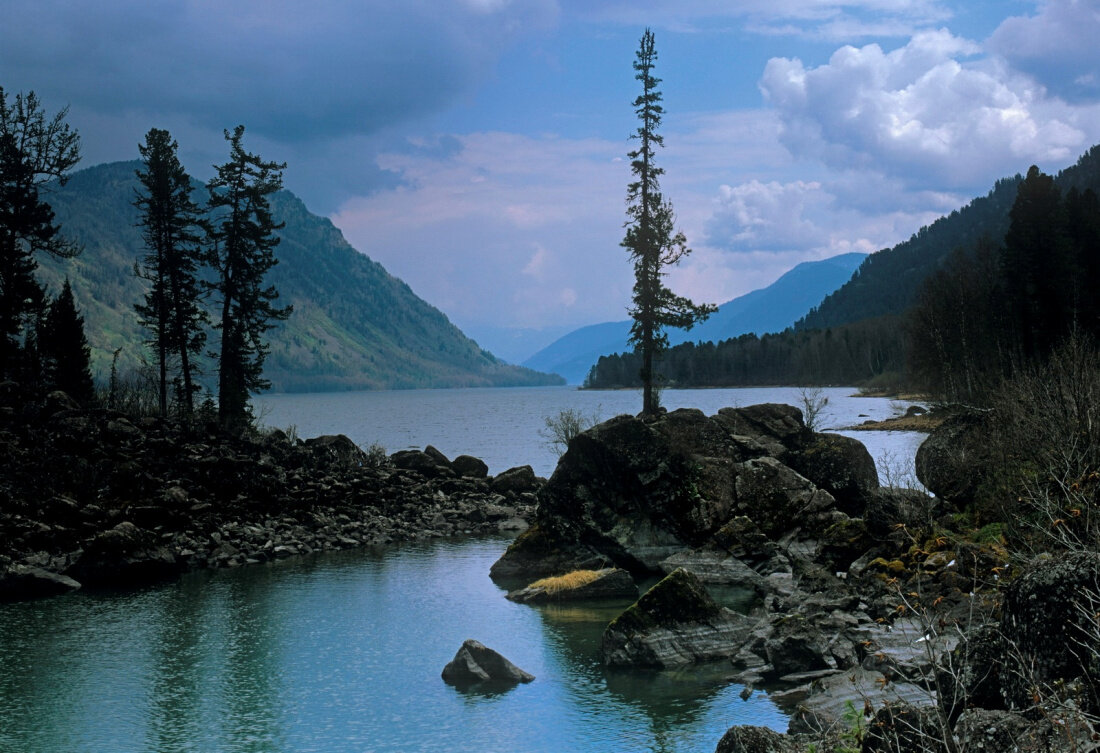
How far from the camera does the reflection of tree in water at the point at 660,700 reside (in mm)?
12695

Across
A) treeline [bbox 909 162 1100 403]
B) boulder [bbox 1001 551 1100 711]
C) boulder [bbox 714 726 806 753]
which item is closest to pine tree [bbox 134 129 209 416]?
boulder [bbox 714 726 806 753]

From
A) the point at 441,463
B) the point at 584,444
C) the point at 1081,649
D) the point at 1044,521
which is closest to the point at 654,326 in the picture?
the point at 441,463

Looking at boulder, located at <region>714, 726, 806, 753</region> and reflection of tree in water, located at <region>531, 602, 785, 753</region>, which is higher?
boulder, located at <region>714, 726, 806, 753</region>

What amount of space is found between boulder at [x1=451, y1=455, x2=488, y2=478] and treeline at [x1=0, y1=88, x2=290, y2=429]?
11702mm

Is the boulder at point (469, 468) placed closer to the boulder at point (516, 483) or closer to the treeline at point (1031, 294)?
the boulder at point (516, 483)

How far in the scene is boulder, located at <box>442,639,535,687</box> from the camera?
50.1 ft

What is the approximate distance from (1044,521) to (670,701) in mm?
7455

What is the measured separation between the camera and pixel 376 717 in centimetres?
1380

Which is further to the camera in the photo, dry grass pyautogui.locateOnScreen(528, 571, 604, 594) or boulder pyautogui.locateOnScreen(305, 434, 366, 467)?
boulder pyautogui.locateOnScreen(305, 434, 366, 467)

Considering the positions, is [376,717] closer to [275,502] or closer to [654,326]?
[275,502]

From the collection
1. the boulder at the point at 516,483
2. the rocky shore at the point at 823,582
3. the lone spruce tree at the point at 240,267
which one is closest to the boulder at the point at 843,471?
the rocky shore at the point at 823,582

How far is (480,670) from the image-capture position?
15336mm

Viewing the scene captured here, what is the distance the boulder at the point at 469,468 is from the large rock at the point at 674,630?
25.7m

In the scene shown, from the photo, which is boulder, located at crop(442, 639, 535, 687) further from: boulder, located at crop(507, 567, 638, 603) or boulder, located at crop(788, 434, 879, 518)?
boulder, located at crop(788, 434, 879, 518)
